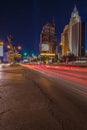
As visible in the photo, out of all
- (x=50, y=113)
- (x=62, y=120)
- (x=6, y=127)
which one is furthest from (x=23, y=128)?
(x=50, y=113)

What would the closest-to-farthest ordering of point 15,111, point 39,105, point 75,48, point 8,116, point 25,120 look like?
point 25,120 → point 8,116 → point 15,111 → point 39,105 → point 75,48

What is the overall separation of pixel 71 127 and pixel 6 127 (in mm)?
1588

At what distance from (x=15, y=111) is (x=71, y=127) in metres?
2.62

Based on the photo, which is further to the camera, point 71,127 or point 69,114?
point 69,114

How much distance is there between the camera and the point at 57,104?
9.38m

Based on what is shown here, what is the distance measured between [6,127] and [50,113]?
2.09 metres

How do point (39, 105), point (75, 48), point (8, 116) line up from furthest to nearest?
1. point (75, 48)
2. point (39, 105)
3. point (8, 116)

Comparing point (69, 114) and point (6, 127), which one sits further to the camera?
point (69, 114)

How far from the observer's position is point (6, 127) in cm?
597

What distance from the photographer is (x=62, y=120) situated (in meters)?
6.76

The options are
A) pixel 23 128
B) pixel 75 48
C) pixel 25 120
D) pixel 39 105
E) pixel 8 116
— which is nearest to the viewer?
pixel 23 128

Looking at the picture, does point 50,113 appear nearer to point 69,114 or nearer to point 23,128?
point 69,114

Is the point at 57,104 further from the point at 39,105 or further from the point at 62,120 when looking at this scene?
the point at 62,120

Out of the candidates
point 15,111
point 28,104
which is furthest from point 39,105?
point 15,111
